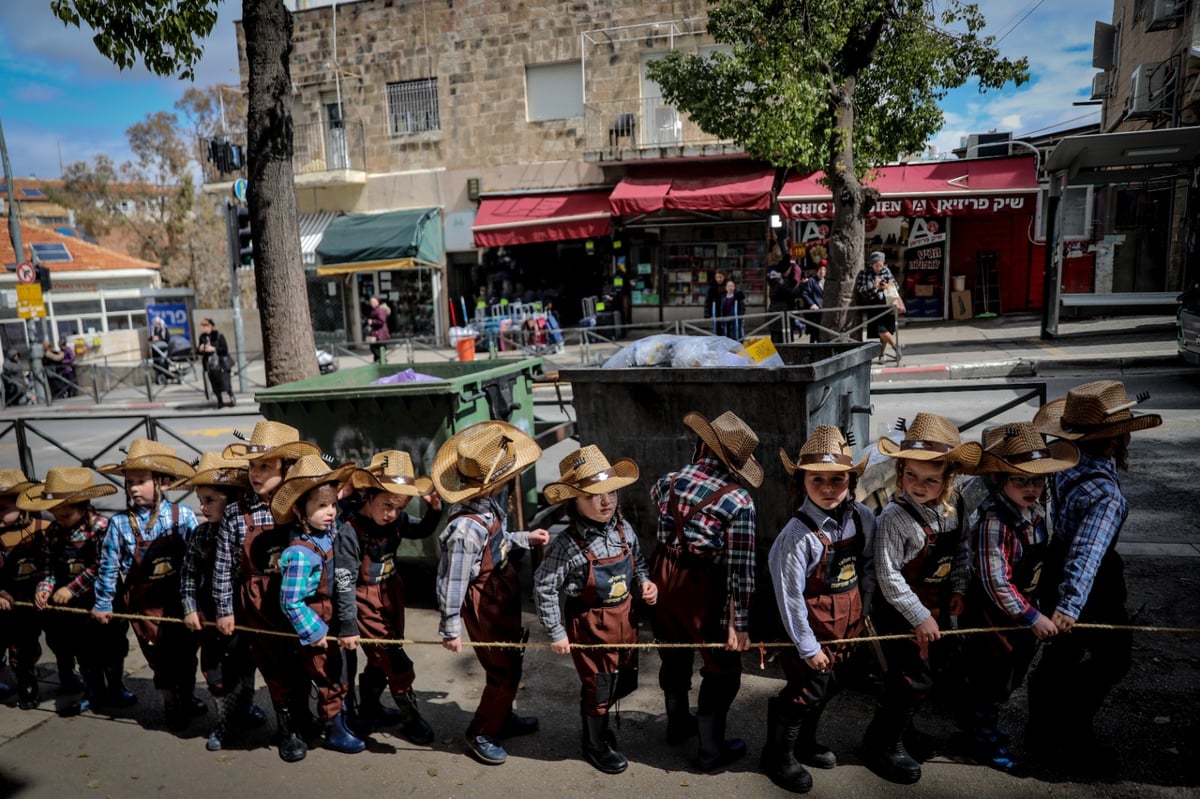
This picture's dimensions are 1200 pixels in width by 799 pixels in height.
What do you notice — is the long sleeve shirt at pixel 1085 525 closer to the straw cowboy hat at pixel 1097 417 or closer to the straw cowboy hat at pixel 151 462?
the straw cowboy hat at pixel 1097 417

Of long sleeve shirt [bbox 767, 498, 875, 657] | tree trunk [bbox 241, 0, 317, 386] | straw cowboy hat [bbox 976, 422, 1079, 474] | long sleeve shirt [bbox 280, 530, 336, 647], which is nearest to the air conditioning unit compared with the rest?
tree trunk [bbox 241, 0, 317, 386]

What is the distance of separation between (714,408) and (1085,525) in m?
2.08

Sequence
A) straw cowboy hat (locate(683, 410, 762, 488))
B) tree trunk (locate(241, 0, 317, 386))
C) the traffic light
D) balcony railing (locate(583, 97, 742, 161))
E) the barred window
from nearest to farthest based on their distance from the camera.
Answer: straw cowboy hat (locate(683, 410, 762, 488)) < tree trunk (locate(241, 0, 317, 386)) < the traffic light < balcony railing (locate(583, 97, 742, 161)) < the barred window

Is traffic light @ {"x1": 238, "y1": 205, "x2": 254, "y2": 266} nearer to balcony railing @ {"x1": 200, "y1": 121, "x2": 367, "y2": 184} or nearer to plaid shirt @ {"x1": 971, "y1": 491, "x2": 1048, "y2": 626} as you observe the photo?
→ plaid shirt @ {"x1": 971, "y1": 491, "x2": 1048, "y2": 626}

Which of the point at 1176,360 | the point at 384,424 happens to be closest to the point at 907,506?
the point at 384,424

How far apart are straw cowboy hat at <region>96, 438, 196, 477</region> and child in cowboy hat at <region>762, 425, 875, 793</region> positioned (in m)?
3.15

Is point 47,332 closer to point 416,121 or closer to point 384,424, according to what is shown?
point 416,121

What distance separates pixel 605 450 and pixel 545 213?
15894 millimetres

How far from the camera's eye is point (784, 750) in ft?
11.8

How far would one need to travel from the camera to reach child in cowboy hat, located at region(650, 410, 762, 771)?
141 inches

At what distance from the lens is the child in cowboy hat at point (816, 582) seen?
3.39 m

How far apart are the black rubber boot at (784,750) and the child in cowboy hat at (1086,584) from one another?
1066 millimetres

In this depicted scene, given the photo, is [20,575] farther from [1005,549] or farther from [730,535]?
[1005,549]

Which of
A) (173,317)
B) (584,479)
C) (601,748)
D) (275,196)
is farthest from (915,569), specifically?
(173,317)
